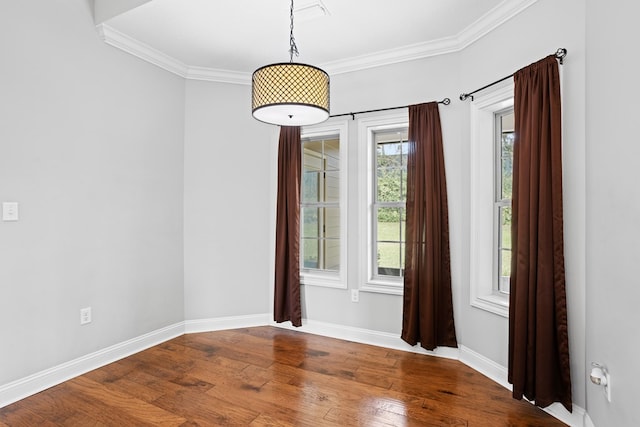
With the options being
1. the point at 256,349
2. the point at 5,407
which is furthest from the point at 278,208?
the point at 5,407

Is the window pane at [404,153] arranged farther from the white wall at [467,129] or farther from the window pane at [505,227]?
the window pane at [505,227]

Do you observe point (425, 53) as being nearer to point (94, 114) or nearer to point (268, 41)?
point (268, 41)

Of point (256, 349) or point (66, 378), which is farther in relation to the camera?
point (256, 349)

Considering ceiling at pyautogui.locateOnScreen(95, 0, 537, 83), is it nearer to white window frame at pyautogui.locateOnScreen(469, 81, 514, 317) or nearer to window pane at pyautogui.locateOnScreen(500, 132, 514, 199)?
white window frame at pyautogui.locateOnScreen(469, 81, 514, 317)

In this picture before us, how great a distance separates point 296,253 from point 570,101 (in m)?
2.64

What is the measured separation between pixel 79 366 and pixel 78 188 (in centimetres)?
139

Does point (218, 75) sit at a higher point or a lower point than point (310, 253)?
higher

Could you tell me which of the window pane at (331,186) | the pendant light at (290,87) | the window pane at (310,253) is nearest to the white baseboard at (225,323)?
the window pane at (310,253)

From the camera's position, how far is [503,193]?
2.94 metres

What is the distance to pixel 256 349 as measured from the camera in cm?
338

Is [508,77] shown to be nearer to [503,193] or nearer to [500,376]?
[503,193]

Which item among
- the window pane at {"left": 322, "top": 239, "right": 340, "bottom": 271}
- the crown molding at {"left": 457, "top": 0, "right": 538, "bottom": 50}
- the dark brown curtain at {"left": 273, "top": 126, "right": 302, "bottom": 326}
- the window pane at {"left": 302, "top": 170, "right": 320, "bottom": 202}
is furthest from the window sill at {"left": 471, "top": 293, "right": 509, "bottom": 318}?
the crown molding at {"left": 457, "top": 0, "right": 538, "bottom": 50}

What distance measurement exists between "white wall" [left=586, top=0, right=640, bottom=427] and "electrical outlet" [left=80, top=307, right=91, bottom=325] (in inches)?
135

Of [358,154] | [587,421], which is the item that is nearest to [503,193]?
[358,154]
